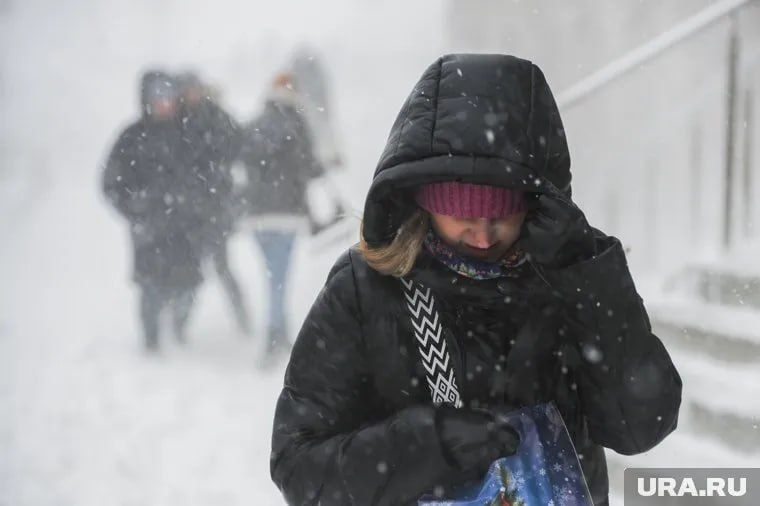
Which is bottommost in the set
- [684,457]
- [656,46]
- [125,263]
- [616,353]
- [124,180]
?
[684,457]

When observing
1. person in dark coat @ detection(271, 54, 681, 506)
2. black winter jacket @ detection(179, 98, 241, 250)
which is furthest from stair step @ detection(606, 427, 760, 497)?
black winter jacket @ detection(179, 98, 241, 250)

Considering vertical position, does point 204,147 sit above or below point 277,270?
above

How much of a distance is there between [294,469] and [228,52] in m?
13.0

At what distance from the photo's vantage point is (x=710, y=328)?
3410 millimetres

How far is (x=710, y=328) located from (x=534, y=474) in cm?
245

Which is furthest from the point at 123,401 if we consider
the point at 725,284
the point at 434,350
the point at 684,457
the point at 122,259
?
the point at 122,259

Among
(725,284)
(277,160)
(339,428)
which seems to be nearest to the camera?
(339,428)

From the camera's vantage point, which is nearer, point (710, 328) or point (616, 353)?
point (616, 353)

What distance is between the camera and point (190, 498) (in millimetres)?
3822

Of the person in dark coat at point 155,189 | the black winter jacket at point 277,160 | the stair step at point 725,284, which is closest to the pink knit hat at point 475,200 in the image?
the stair step at point 725,284

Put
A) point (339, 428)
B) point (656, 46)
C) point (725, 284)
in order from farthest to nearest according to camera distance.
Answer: point (656, 46), point (725, 284), point (339, 428)

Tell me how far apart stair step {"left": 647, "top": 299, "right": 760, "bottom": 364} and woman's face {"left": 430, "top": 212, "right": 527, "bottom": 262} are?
236 centimetres

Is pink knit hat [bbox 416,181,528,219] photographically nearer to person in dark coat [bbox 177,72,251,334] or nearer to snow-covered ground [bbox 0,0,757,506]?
snow-covered ground [bbox 0,0,757,506]

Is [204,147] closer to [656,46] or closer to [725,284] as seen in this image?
[656,46]
